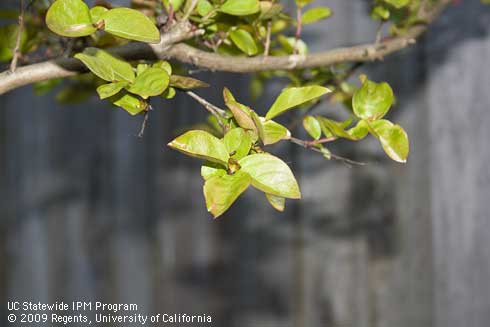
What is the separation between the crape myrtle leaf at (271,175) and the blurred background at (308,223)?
100 cm

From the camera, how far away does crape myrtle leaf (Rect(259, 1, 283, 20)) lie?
49 centimetres

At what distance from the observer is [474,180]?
1340mm

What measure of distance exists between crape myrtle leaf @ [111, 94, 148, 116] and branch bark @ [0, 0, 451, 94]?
0.04 meters

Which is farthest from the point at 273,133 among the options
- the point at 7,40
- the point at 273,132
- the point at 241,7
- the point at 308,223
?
the point at 308,223

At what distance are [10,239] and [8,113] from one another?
0.27 m

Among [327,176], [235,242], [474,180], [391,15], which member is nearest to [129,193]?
[235,242]

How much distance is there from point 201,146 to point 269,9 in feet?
0.65

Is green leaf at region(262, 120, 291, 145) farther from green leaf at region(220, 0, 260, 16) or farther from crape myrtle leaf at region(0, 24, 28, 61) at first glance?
crape myrtle leaf at region(0, 24, 28, 61)

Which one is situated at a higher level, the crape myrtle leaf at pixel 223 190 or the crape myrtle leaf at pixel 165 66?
the crape myrtle leaf at pixel 165 66

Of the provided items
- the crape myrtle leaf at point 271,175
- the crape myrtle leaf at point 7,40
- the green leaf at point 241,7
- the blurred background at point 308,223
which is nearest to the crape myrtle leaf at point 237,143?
the crape myrtle leaf at point 271,175

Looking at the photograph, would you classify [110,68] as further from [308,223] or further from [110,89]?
[308,223]

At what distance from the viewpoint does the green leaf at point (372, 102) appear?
43cm

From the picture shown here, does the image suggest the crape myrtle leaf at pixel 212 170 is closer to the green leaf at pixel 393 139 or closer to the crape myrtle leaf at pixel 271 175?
the crape myrtle leaf at pixel 271 175

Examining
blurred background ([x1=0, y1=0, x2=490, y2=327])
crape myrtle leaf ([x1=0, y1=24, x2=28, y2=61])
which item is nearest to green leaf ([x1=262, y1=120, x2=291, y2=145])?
crape myrtle leaf ([x1=0, y1=24, x2=28, y2=61])
